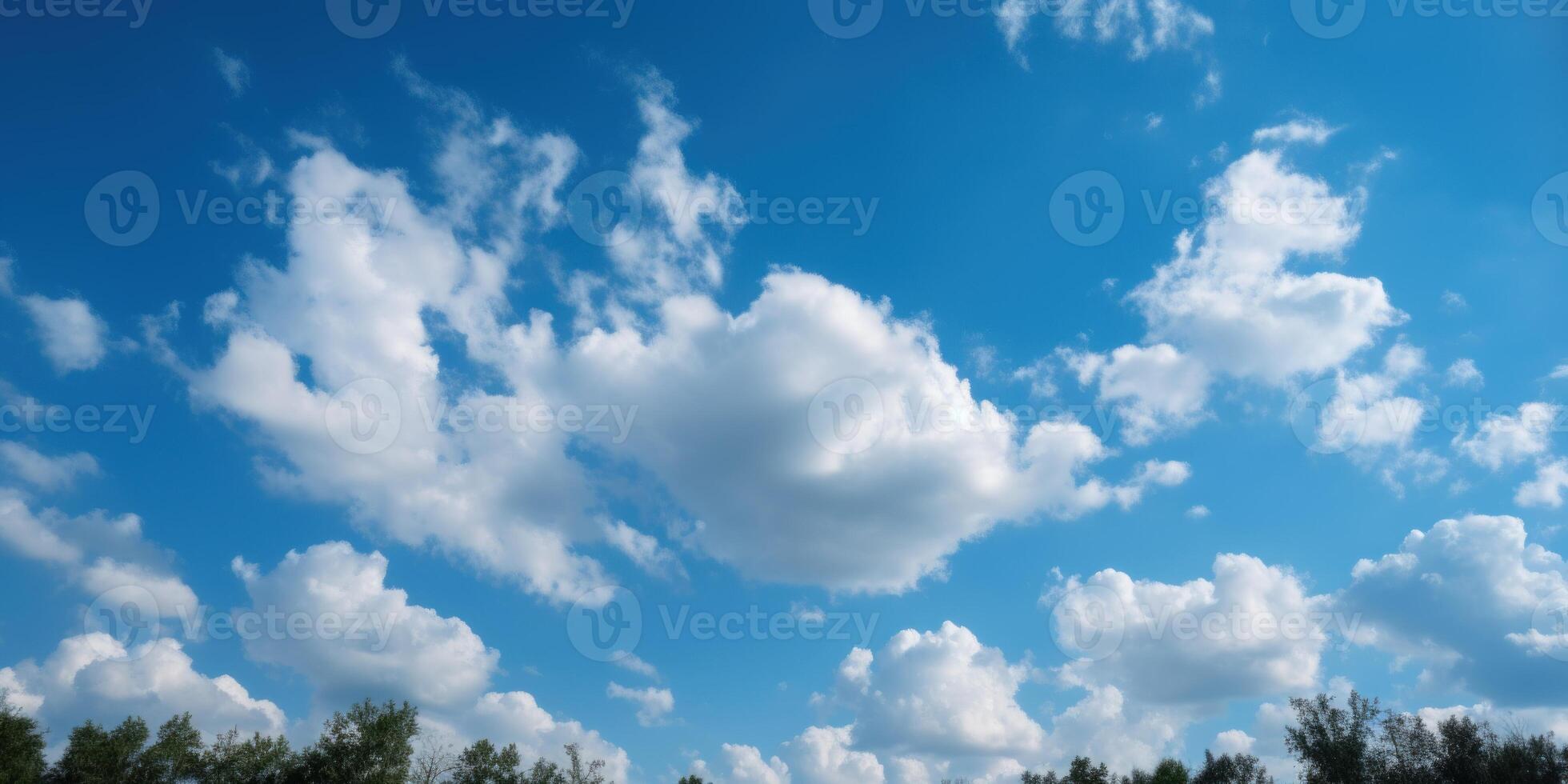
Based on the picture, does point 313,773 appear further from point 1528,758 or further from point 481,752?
point 1528,758

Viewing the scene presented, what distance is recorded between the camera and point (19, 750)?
308 ft

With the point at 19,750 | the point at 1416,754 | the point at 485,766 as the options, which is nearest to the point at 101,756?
the point at 19,750

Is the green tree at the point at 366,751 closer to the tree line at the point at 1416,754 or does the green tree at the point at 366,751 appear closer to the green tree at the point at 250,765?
the green tree at the point at 250,765

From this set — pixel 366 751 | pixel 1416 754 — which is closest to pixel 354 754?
pixel 366 751

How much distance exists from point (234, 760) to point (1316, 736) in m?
132

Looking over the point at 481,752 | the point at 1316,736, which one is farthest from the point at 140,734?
the point at 1316,736

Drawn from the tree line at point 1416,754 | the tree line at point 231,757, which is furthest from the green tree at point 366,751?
the tree line at point 1416,754

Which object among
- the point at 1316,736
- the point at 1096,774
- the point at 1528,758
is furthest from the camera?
the point at 1096,774

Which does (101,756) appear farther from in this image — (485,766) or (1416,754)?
(1416,754)

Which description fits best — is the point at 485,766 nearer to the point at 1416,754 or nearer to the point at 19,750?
the point at 19,750

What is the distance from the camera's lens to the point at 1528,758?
8981 centimetres

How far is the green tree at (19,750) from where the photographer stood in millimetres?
90562

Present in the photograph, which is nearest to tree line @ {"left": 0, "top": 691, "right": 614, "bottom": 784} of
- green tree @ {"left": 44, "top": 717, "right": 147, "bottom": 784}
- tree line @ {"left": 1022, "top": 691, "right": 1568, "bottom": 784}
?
green tree @ {"left": 44, "top": 717, "right": 147, "bottom": 784}

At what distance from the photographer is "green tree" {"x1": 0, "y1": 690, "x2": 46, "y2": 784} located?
90562 millimetres
